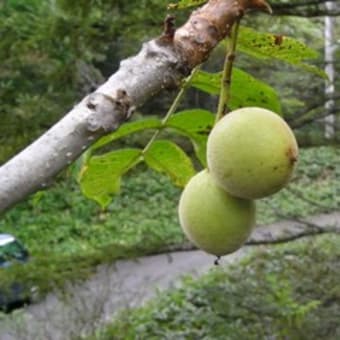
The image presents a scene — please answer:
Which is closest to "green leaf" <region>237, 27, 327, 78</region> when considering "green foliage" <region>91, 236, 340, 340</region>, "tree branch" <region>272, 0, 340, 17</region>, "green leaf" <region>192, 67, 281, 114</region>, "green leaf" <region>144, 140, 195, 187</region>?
"green leaf" <region>192, 67, 281, 114</region>

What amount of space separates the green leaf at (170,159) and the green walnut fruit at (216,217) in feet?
0.61

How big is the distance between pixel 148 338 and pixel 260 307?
992 mm

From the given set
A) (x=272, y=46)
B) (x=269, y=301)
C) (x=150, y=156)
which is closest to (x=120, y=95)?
(x=272, y=46)

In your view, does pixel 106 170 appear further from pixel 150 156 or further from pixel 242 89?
pixel 242 89

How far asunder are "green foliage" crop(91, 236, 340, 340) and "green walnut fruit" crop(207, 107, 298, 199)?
2.90 m

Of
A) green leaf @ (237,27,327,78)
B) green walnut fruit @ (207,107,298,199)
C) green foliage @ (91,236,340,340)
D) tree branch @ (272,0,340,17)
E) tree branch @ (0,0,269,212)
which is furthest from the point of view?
green foliage @ (91,236,340,340)

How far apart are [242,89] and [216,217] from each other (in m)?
0.15

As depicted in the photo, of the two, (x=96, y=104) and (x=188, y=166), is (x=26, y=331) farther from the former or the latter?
(x=96, y=104)

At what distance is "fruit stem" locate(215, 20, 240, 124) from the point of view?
0.61 meters

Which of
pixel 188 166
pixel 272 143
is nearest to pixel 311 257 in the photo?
pixel 188 166

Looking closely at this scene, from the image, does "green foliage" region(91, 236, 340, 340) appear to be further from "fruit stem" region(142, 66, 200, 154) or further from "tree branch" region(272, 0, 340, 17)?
"fruit stem" region(142, 66, 200, 154)

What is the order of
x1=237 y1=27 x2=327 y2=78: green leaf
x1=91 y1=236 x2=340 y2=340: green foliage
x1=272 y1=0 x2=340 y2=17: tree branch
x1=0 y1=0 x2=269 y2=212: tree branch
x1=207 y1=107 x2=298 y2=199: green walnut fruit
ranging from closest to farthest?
x1=0 y1=0 x2=269 y2=212: tree branch
x1=207 y1=107 x2=298 y2=199: green walnut fruit
x1=237 y1=27 x2=327 y2=78: green leaf
x1=272 y1=0 x2=340 y2=17: tree branch
x1=91 y1=236 x2=340 y2=340: green foliage

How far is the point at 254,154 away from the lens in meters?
0.58

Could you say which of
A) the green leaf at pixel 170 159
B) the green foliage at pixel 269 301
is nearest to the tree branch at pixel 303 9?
the green foliage at pixel 269 301
